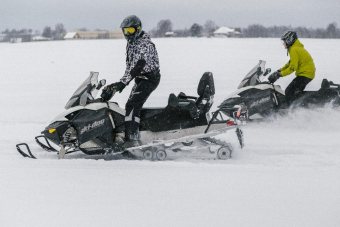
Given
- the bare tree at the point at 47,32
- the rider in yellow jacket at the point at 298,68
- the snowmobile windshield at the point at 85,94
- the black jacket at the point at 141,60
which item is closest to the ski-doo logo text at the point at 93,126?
the snowmobile windshield at the point at 85,94

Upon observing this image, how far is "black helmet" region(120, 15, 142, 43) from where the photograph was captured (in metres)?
4.82

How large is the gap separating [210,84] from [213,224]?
7.51 feet

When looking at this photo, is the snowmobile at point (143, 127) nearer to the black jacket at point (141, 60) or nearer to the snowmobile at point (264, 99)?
the black jacket at point (141, 60)

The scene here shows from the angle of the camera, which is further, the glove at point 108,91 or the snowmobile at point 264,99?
the snowmobile at point 264,99

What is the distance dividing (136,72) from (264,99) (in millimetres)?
3065

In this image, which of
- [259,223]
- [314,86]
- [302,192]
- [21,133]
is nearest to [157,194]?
[259,223]

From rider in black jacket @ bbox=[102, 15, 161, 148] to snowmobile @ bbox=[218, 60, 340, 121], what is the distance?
2.28 metres

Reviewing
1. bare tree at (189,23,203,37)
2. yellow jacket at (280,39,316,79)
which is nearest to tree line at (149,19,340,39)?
bare tree at (189,23,203,37)

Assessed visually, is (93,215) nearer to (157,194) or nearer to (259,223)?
(157,194)

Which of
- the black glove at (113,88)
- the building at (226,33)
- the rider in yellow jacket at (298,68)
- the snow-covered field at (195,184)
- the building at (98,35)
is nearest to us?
the snow-covered field at (195,184)

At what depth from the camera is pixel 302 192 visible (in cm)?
367

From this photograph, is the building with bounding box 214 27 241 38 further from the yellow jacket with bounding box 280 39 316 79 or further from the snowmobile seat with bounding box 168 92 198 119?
the snowmobile seat with bounding box 168 92 198 119

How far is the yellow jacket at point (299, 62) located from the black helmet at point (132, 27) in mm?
3304

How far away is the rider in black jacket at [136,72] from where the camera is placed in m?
4.84
